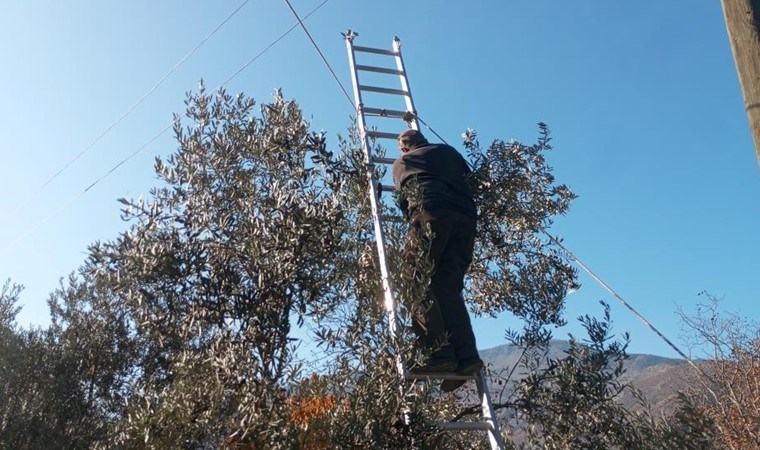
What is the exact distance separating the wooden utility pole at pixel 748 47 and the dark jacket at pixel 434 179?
2.31m

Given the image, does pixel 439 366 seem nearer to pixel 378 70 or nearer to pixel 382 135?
pixel 382 135

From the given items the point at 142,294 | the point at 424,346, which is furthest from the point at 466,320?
the point at 142,294

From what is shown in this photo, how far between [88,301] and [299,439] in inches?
229

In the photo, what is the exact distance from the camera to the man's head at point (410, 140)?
19.1ft

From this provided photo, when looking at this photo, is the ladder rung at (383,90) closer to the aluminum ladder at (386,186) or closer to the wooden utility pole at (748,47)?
the aluminum ladder at (386,186)

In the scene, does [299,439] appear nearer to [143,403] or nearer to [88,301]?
[143,403]

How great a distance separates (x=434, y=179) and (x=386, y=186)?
1.27 ft

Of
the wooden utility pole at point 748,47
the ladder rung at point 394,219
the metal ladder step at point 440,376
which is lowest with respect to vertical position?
the metal ladder step at point 440,376

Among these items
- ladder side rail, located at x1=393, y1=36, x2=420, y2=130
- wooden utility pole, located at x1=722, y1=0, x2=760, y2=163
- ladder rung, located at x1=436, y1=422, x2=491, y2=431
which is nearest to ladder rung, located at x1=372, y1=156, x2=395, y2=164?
ladder side rail, located at x1=393, y1=36, x2=420, y2=130

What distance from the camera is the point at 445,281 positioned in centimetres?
493

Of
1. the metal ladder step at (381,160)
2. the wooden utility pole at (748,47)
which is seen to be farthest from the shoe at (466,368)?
the wooden utility pole at (748,47)

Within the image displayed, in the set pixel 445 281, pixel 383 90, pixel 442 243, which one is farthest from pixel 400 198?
pixel 383 90

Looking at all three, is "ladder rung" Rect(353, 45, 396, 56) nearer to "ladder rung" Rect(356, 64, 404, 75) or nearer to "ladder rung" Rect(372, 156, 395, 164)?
"ladder rung" Rect(356, 64, 404, 75)

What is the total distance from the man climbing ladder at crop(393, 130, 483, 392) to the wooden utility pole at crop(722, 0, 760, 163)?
6.46 feet
